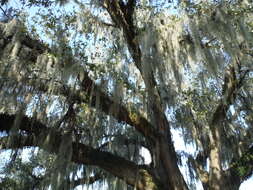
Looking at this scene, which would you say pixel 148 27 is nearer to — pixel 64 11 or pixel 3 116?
pixel 64 11

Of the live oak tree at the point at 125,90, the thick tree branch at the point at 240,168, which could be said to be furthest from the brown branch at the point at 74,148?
the thick tree branch at the point at 240,168

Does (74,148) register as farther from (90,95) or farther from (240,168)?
(240,168)

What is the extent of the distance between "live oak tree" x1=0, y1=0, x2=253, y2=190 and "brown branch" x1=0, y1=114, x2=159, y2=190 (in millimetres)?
13

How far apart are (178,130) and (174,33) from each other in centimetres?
234

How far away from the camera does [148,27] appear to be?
15.6 ft

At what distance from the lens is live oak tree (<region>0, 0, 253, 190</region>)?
4.14 meters

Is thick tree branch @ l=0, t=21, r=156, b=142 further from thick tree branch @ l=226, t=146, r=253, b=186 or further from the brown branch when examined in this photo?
thick tree branch @ l=226, t=146, r=253, b=186

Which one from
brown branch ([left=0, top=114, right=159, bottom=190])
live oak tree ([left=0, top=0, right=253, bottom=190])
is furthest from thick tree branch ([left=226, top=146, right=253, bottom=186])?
brown branch ([left=0, top=114, right=159, bottom=190])

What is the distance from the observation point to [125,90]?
4.59m

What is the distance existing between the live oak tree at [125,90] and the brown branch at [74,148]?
13 millimetres

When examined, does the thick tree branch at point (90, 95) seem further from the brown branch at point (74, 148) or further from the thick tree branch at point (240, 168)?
the thick tree branch at point (240, 168)

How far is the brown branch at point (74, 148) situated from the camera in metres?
4.09

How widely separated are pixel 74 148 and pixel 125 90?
3.59 feet

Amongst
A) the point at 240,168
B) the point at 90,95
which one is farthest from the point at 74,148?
the point at 240,168
